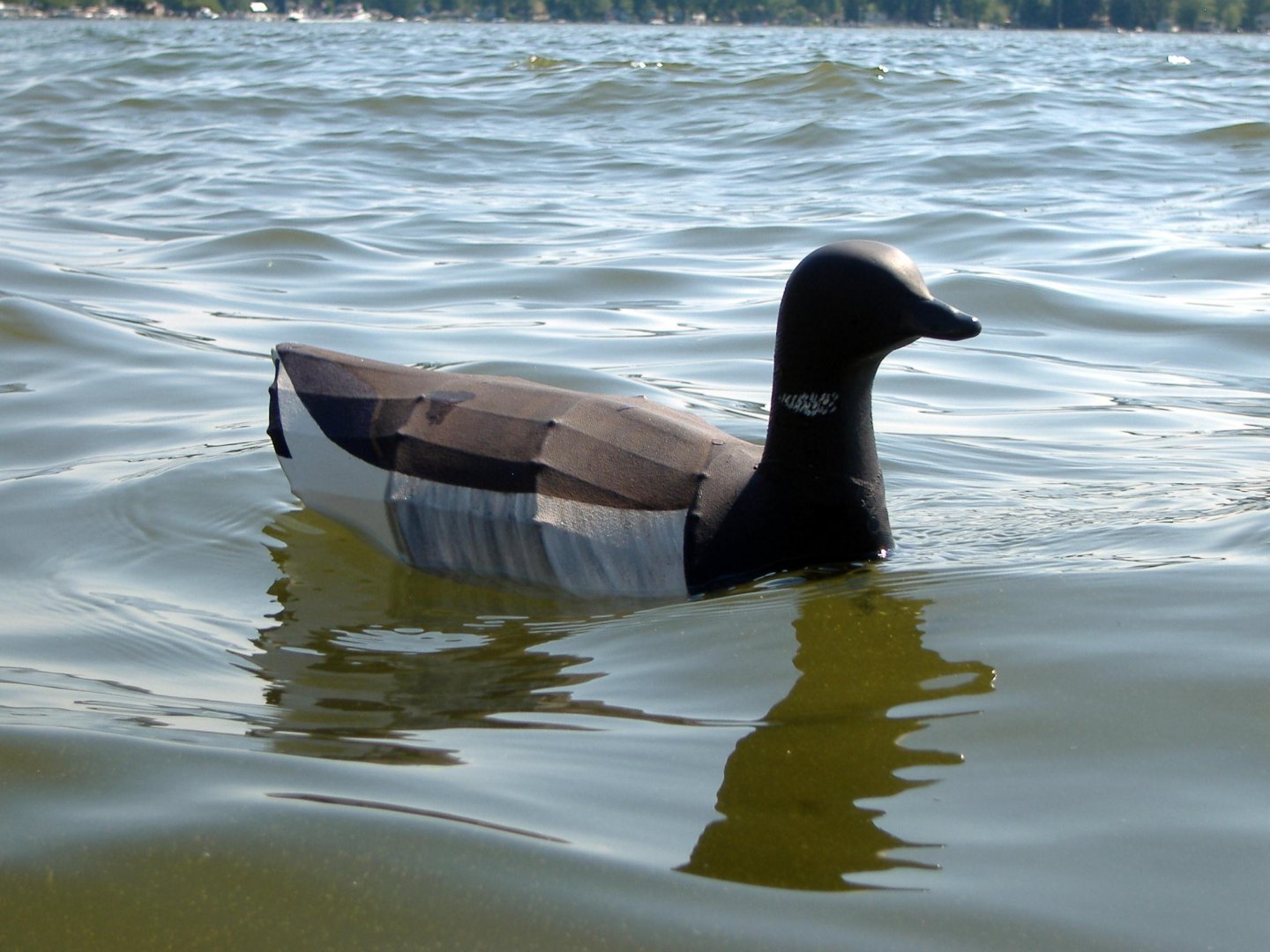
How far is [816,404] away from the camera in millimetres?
4016

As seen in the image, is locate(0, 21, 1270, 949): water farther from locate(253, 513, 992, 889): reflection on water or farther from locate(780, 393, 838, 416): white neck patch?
locate(780, 393, 838, 416): white neck patch

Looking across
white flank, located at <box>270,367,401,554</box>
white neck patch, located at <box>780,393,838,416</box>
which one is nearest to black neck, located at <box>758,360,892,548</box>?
white neck patch, located at <box>780,393,838,416</box>

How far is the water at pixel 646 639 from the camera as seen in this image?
2281 millimetres

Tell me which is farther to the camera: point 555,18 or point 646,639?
point 555,18

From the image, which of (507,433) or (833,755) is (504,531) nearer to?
(507,433)

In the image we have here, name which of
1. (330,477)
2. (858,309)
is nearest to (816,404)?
(858,309)

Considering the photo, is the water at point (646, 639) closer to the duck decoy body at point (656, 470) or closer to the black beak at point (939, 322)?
the duck decoy body at point (656, 470)

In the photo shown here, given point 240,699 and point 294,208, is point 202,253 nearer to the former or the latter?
point 294,208

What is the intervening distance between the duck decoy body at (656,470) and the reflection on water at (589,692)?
135 millimetres

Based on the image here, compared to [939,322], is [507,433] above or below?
below

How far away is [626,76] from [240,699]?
64.7ft

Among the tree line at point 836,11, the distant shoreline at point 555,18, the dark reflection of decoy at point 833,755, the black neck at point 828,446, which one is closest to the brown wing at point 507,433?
the black neck at point 828,446

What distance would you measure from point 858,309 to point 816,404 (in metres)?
0.28

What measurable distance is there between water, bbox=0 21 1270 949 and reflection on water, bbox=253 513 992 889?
0.01 metres
